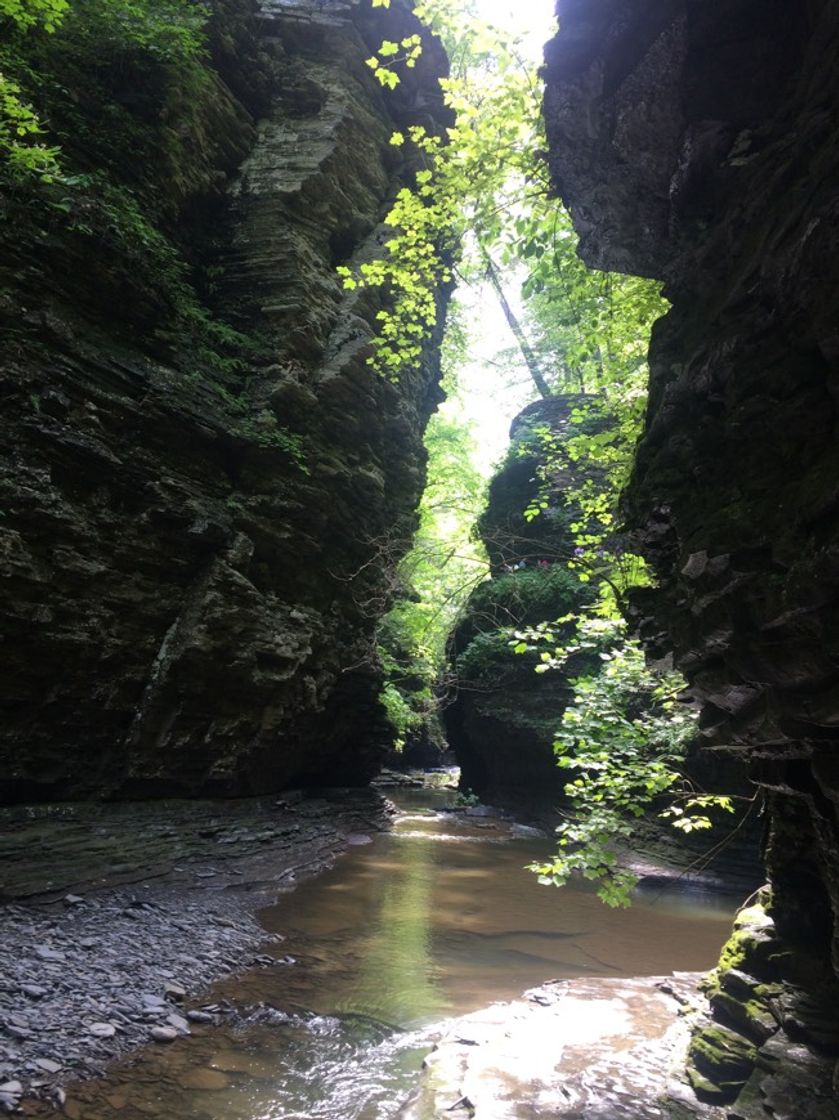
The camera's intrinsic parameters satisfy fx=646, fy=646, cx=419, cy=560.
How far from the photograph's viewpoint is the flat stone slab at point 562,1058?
460 cm

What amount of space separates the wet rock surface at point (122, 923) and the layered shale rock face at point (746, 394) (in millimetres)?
4645

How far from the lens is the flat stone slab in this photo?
4.60 metres

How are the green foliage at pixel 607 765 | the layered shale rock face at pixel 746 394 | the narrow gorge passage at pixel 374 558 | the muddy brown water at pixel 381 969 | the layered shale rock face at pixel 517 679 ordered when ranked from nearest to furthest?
the layered shale rock face at pixel 746 394, the narrow gorge passage at pixel 374 558, the muddy brown water at pixel 381 969, the green foliage at pixel 607 765, the layered shale rock face at pixel 517 679

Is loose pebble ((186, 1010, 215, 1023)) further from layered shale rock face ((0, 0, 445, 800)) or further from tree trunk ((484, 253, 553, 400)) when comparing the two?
tree trunk ((484, 253, 553, 400))

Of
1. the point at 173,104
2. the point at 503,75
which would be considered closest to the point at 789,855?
the point at 503,75

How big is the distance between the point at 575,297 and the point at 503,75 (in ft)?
7.87

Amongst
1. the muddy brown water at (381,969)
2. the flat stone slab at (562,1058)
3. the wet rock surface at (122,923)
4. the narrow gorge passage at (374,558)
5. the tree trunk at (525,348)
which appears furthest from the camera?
the tree trunk at (525,348)

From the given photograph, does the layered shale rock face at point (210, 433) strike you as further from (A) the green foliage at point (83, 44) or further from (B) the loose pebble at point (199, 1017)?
(B) the loose pebble at point (199, 1017)

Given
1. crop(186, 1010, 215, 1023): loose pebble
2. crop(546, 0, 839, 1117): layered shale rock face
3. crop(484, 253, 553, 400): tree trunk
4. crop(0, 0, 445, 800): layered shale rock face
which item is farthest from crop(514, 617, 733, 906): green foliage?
crop(484, 253, 553, 400): tree trunk

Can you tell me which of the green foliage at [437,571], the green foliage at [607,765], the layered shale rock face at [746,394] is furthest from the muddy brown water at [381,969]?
the green foliage at [437,571]

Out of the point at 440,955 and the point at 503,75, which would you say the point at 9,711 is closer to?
the point at 440,955

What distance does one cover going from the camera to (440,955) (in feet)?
26.6

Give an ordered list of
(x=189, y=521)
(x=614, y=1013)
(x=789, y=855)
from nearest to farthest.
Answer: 1. (x=789, y=855)
2. (x=614, y=1013)
3. (x=189, y=521)

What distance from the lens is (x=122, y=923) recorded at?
7371 millimetres
